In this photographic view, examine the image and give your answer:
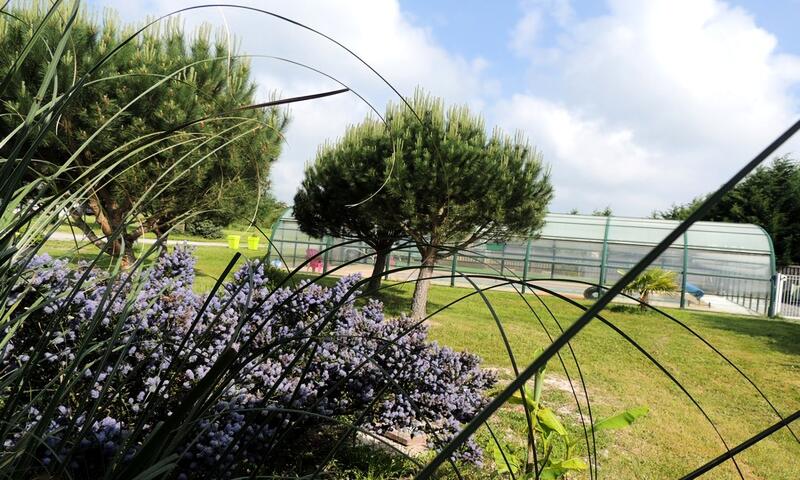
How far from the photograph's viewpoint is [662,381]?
739cm

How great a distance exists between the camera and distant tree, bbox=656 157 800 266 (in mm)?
Answer: 25672

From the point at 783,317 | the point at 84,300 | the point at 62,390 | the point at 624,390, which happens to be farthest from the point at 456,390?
the point at 783,317

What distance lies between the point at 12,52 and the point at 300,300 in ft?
28.6

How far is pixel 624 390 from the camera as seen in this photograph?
21.3 feet

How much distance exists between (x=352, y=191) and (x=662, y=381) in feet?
24.5

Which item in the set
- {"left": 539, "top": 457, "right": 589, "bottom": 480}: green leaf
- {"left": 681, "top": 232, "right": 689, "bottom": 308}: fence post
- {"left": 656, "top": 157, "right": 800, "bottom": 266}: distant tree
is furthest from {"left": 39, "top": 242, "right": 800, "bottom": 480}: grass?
{"left": 656, "top": 157, "right": 800, "bottom": 266}: distant tree

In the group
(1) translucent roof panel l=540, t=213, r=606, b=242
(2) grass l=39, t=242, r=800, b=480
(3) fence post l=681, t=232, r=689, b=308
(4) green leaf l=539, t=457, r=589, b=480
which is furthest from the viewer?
(1) translucent roof panel l=540, t=213, r=606, b=242

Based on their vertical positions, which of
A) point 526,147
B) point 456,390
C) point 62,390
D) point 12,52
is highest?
point 12,52

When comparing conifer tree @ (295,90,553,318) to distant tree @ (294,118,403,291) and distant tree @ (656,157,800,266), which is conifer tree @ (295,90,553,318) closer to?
distant tree @ (294,118,403,291)

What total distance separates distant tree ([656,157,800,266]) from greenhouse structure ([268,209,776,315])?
9339mm

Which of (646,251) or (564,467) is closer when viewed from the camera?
(564,467)

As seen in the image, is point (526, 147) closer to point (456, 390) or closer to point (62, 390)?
point (456, 390)

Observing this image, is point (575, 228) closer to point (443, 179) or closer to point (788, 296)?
point (788, 296)

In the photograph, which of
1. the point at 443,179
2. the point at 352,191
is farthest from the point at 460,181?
the point at 352,191
